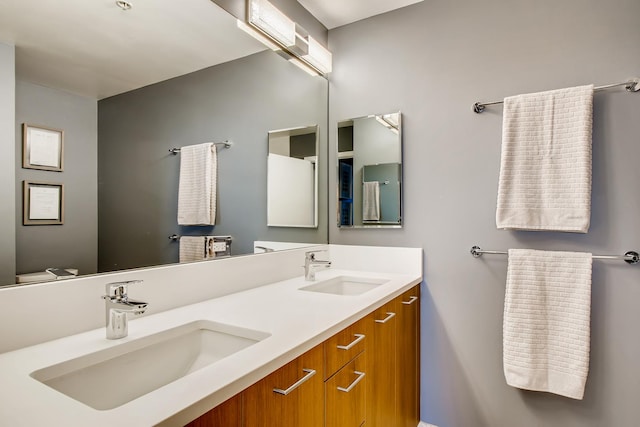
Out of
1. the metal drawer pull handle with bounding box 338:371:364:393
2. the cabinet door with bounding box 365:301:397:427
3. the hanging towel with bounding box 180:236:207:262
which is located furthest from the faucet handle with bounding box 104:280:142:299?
the cabinet door with bounding box 365:301:397:427

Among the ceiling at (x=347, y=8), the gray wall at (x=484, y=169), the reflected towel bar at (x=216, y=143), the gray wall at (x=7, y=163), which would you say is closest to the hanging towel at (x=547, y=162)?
the gray wall at (x=484, y=169)

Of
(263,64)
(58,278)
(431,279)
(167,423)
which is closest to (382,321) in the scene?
(431,279)

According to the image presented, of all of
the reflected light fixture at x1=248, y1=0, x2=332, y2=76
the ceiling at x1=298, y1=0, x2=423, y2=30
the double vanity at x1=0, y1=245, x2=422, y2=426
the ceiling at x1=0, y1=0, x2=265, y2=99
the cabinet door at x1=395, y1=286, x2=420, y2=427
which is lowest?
the cabinet door at x1=395, y1=286, x2=420, y2=427

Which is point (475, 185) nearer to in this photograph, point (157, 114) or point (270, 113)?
point (270, 113)

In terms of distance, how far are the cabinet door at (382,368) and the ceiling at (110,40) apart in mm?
1235

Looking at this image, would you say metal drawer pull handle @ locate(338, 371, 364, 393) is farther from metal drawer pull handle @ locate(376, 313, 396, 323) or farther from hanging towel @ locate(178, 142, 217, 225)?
hanging towel @ locate(178, 142, 217, 225)

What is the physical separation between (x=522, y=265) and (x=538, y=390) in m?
0.58

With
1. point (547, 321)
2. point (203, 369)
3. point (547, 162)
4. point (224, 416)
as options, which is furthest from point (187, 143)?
point (547, 321)

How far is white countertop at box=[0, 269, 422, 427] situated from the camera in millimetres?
607

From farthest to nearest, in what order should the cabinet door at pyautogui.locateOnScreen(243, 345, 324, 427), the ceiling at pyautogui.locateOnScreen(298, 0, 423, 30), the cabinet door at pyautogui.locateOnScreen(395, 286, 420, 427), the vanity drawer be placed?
the ceiling at pyautogui.locateOnScreen(298, 0, 423, 30), the cabinet door at pyautogui.locateOnScreen(395, 286, 420, 427), the vanity drawer, the cabinet door at pyautogui.locateOnScreen(243, 345, 324, 427)

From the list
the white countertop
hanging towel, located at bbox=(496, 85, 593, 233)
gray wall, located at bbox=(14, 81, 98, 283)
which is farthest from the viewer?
hanging towel, located at bbox=(496, 85, 593, 233)

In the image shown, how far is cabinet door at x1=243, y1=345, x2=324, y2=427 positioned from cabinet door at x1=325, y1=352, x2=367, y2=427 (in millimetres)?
56

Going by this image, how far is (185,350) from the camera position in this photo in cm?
111

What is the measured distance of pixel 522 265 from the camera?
167 cm
